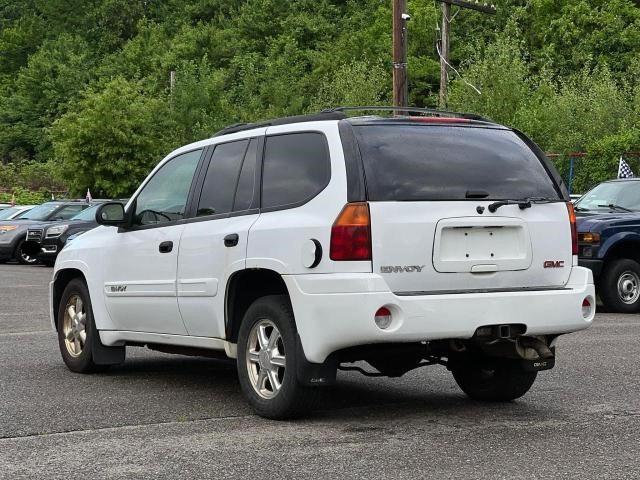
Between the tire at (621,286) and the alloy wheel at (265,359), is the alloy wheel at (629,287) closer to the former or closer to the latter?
the tire at (621,286)

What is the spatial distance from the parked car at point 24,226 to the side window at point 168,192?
20.8 metres

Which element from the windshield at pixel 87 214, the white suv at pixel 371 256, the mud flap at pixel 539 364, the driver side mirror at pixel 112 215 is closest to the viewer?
the white suv at pixel 371 256

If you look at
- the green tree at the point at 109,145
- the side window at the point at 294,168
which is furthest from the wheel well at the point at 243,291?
the green tree at the point at 109,145

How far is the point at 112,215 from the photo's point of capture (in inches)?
338

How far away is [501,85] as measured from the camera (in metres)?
36.9

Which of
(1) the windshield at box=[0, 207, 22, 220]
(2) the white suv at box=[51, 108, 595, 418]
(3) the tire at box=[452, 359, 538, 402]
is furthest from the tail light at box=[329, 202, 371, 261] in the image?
(1) the windshield at box=[0, 207, 22, 220]

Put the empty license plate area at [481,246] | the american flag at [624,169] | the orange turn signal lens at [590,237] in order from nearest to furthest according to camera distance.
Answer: the empty license plate area at [481,246]
the orange turn signal lens at [590,237]
the american flag at [624,169]

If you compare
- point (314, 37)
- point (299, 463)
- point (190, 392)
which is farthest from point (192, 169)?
point (314, 37)

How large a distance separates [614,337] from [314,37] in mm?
70943

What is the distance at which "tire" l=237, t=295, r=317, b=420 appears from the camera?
677 centimetres

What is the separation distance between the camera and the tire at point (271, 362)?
22.2 ft

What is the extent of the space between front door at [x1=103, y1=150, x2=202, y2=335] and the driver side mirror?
85 millimetres

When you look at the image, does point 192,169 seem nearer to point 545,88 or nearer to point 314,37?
point 545,88

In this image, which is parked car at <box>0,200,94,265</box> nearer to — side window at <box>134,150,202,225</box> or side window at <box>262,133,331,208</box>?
side window at <box>134,150,202,225</box>
